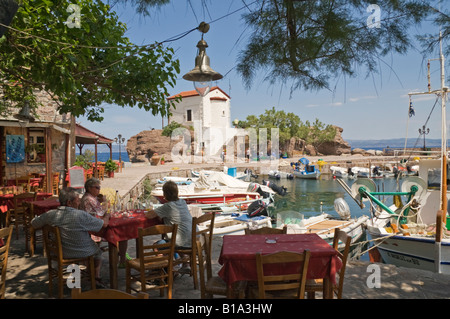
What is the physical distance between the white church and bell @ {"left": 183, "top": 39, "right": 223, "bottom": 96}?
44.9 metres

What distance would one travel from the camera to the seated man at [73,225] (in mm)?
3637

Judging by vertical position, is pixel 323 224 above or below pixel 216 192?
below

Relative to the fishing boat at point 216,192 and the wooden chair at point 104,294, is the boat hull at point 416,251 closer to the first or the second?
the wooden chair at point 104,294

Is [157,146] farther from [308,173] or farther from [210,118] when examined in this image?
[308,173]

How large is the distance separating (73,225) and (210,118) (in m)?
50.1

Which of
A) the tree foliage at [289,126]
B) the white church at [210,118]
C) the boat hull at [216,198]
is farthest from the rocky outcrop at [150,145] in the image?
the boat hull at [216,198]

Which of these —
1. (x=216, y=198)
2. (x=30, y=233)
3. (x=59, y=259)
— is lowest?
(x=216, y=198)

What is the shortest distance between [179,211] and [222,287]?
4.10 feet

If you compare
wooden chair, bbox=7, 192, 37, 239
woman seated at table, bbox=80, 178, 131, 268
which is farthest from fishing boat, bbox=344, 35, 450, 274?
wooden chair, bbox=7, 192, 37, 239

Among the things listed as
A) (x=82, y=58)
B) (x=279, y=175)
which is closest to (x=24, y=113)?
(x=82, y=58)

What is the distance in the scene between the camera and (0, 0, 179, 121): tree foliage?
12.1 feet

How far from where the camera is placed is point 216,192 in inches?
617
